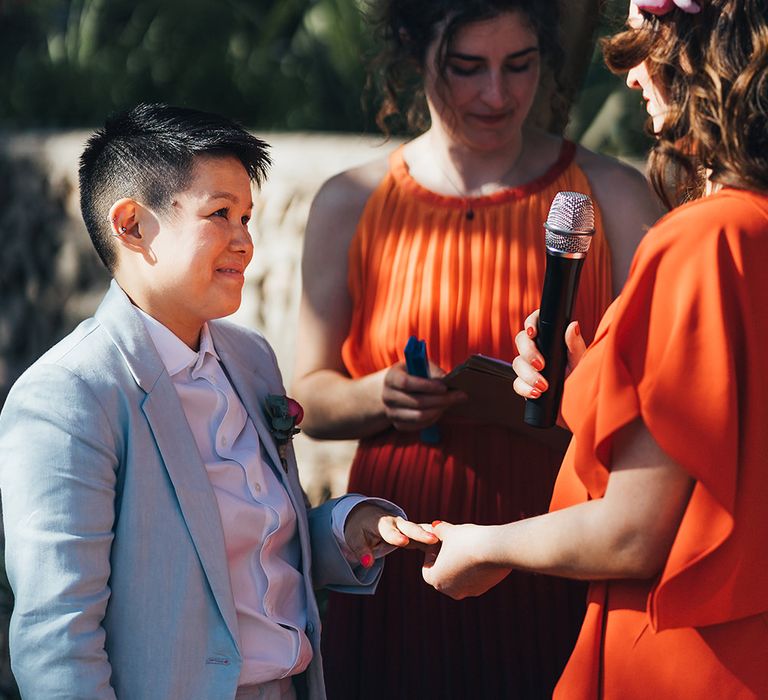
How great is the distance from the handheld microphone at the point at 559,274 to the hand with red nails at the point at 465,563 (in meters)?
0.30

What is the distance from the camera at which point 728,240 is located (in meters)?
1.60

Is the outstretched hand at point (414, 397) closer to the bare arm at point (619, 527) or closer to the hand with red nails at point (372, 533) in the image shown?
the hand with red nails at point (372, 533)

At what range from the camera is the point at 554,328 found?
6.74 feet

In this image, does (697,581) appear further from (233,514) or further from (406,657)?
(406,657)

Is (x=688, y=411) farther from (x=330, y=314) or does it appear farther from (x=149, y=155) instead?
(x=330, y=314)

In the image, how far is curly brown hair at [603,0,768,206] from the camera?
1.65 meters

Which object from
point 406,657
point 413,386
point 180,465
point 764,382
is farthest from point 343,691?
point 764,382

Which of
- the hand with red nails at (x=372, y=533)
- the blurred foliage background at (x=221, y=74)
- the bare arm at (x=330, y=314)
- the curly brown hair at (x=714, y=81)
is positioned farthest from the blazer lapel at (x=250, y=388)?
the blurred foliage background at (x=221, y=74)

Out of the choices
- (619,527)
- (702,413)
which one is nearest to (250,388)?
(619,527)

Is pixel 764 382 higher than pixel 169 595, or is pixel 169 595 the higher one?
pixel 764 382

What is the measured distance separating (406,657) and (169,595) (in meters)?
1.10

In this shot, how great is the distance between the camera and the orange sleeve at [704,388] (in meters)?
1.59

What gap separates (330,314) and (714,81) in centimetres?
150

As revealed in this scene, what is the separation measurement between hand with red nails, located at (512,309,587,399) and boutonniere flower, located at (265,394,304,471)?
43cm
